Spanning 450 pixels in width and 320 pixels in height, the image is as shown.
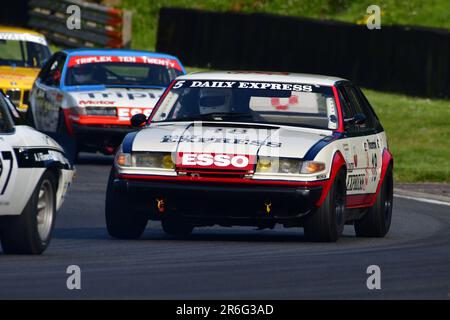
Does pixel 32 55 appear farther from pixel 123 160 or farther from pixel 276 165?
pixel 276 165

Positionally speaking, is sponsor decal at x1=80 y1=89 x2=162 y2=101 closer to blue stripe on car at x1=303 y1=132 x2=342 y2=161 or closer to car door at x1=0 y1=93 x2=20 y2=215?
blue stripe on car at x1=303 y1=132 x2=342 y2=161

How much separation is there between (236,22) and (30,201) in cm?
2392

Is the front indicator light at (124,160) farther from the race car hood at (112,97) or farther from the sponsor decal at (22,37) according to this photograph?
the sponsor decal at (22,37)

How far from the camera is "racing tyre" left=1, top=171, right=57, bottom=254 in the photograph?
11.2 m

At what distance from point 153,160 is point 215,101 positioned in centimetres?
122

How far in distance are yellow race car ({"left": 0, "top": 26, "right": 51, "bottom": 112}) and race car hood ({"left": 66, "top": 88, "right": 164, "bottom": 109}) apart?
2668 millimetres

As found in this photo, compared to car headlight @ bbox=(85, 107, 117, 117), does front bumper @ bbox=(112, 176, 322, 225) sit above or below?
above

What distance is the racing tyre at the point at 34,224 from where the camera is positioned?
11.2 metres

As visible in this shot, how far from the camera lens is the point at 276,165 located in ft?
40.9

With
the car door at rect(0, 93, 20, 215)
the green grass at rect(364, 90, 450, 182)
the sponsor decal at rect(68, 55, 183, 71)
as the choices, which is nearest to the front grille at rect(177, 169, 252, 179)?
the car door at rect(0, 93, 20, 215)

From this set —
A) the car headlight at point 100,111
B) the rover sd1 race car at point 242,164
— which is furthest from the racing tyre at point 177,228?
the car headlight at point 100,111

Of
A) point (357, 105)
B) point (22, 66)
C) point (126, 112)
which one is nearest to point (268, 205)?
point (357, 105)

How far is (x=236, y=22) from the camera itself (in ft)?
114

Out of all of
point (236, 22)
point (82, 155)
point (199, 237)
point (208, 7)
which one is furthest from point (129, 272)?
point (208, 7)
